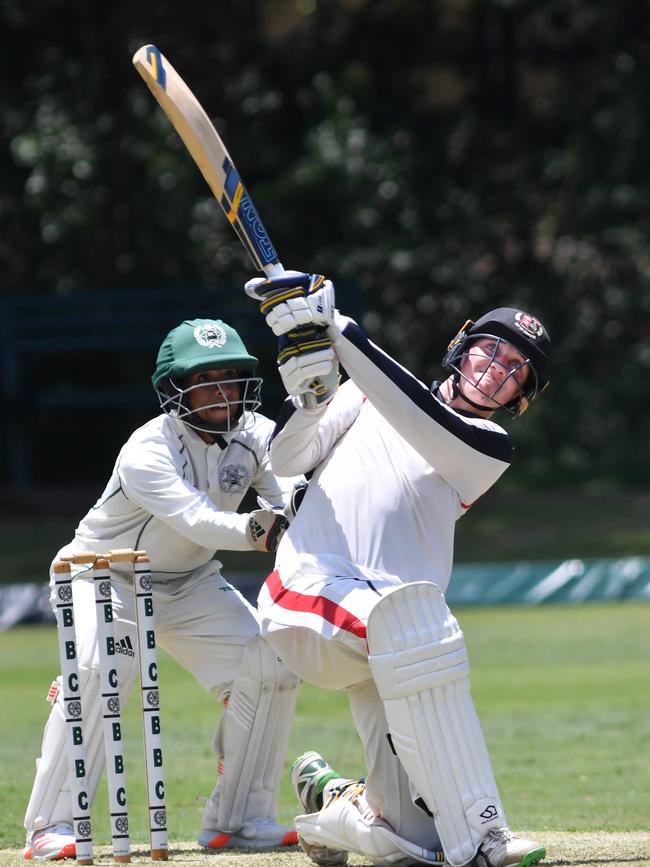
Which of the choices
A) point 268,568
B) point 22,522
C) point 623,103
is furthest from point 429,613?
point 623,103

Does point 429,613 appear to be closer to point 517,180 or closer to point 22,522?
point 22,522

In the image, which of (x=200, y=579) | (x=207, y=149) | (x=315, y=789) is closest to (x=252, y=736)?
(x=315, y=789)

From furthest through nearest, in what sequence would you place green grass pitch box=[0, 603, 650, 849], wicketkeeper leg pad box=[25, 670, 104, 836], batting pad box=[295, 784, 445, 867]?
green grass pitch box=[0, 603, 650, 849], wicketkeeper leg pad box=[25, 670, 104, 836], batting pad box=[295, 784, 445, 867]

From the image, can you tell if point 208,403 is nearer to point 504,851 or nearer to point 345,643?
point 345,643

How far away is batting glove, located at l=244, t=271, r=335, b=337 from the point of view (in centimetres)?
368

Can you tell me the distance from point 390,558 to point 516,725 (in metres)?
3.73

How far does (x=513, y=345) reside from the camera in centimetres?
402

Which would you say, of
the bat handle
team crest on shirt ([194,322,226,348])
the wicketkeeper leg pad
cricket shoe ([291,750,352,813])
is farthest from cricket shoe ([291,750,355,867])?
the bat handle

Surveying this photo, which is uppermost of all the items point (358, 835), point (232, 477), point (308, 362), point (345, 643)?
point (232, 477)

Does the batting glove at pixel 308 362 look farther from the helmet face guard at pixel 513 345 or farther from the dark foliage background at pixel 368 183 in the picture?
the dark foliage background at pixel 368 183

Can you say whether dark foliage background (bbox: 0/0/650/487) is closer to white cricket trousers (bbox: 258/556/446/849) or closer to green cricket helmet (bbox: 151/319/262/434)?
green cricket helmet (bbox: 151/319/262/434)

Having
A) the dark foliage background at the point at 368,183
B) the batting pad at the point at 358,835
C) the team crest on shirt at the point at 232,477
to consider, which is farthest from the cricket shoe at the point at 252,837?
the dark foliage background at the point at 368,183

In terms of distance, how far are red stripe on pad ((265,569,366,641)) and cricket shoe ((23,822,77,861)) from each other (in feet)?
3.08

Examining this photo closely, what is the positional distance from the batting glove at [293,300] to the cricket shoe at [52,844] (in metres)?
1.56
